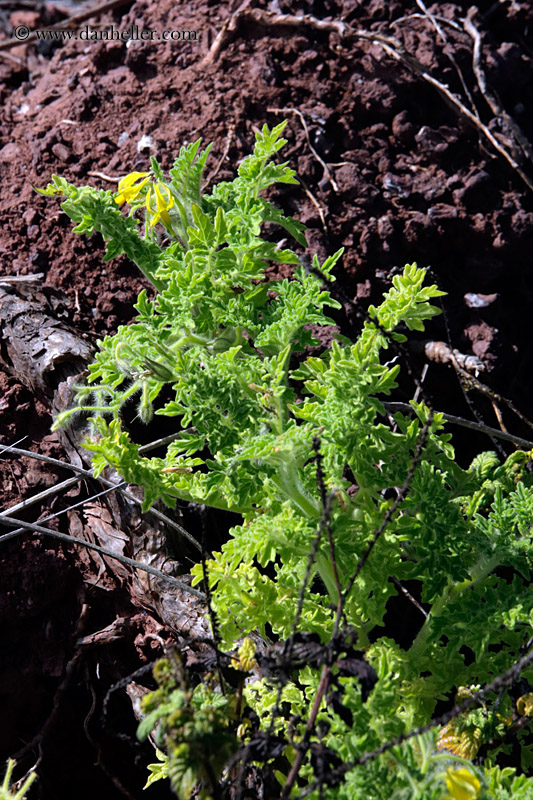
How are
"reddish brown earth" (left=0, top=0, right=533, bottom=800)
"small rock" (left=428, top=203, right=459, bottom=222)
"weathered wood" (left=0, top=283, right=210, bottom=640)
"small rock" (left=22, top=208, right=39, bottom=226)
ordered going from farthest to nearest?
1. "small rock" (left=22, top=208, right=39, bottom=226)
2. "small rock" (left=428, top=203, right=459, bottom=222)
3. "reddish brown earth" (left=0, top=0, right=533, bottom=800)
4. "weathered wood" (left=0, top=283, right=210, bottom=640)

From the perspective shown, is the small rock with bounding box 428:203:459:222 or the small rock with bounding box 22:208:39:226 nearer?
the small rock with bounding box 428:203:459:222

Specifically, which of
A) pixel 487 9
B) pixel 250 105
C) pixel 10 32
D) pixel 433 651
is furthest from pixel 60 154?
pixel 433 651

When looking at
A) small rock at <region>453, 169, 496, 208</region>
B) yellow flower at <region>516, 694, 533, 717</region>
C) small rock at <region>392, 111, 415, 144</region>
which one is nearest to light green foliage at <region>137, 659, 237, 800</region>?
yellow flower at <region>516, 694, 533, 717</region>

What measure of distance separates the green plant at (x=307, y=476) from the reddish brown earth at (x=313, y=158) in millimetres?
841

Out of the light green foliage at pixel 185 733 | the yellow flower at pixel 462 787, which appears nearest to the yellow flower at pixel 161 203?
the light green foliage at pixel 185 733

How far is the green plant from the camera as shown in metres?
1.93

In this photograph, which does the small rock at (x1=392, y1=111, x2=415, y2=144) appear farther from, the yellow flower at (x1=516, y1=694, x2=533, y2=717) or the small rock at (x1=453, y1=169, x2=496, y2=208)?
the yellow flower at (x1=516, y1=694, x2=533, y2=717)

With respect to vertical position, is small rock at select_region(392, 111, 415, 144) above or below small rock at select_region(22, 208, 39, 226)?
above

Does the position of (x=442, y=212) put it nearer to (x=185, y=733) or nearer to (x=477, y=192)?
(x=477, y=192)

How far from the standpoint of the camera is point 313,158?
3.52m

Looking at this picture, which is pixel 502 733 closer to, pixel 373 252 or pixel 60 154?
pixel 373 252

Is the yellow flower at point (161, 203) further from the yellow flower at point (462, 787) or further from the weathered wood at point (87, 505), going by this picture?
the yellow flower at point (462, 787)

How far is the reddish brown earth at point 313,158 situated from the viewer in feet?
10.2

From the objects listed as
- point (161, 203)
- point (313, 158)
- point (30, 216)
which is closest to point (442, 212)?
point (313, 158)
